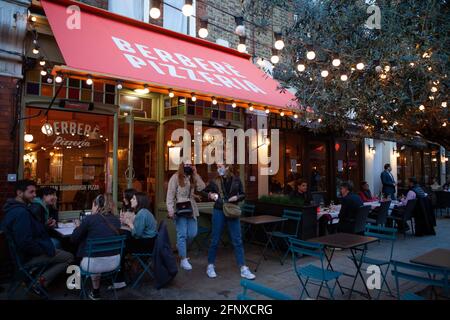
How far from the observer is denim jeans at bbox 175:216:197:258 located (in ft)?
20.2

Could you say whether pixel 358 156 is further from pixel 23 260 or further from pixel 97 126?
pixel 23 260

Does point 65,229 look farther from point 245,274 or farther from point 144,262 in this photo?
point 245,274

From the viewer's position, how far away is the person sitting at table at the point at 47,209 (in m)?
5.01

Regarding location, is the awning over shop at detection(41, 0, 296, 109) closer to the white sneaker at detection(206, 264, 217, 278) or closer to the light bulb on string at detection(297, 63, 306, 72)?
the light bulb on string at detection(297, 63, 306, 72)

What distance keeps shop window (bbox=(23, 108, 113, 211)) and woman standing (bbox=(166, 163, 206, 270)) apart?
5.46 ft

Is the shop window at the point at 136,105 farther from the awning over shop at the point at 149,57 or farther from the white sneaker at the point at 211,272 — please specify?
the white sneaker at the point at 211,272

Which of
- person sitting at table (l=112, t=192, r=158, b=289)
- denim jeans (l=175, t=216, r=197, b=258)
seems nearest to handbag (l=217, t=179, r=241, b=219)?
denim jeans (l=175, t=216, r=197, b=258)

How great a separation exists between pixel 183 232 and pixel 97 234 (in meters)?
1.85

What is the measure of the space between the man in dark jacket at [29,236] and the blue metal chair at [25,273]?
0.05m

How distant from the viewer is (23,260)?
15.0 ft

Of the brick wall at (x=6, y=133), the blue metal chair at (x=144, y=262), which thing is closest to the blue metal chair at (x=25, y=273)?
the blue metal chair at (x=144, y=262)

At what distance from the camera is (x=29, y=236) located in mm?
4398

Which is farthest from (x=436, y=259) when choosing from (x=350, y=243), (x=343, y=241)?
(x=343, y=241)
